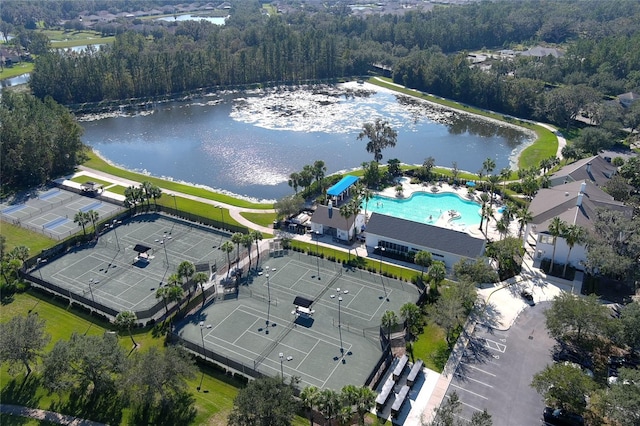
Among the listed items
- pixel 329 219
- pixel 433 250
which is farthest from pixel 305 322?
pixel 329 219

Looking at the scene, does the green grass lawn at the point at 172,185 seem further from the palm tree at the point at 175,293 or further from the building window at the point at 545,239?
the building window at the point at 545,239

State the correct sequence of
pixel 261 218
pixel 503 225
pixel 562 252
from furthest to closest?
pixel 261 218
pixel 503 225
pixel 562 252

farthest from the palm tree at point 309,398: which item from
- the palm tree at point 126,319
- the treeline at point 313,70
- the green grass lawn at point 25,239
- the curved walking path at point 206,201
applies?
the treeline at point 313,70

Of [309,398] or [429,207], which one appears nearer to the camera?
[309,398]

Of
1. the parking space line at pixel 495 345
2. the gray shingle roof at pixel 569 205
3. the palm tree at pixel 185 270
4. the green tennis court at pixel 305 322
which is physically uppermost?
the gray shingle roof at pixel 569 205

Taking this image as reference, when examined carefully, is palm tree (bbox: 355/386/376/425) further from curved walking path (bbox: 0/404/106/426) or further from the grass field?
curved walking path (bbox: 0/404/106/426)

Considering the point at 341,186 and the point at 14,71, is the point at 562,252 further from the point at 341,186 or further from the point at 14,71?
the point at 14,71
